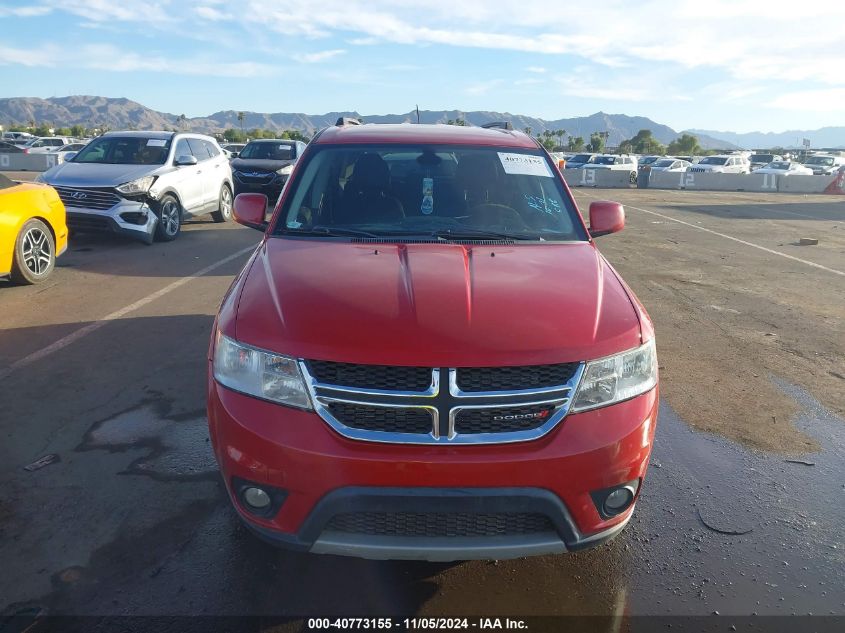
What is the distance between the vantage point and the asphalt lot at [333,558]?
2771 mm

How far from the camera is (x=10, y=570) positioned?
2844 mm

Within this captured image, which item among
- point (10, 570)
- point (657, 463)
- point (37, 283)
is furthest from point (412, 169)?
point (37, 283)

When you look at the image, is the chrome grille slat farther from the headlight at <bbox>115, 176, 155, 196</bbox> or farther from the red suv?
the headlight at <bbox>115, 176, 155, 196</bbox>

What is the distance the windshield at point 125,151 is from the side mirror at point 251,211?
771cm

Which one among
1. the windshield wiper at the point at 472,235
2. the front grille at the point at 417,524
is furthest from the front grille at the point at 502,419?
the windshield wiper at the point at 472,235

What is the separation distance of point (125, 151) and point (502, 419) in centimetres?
1062

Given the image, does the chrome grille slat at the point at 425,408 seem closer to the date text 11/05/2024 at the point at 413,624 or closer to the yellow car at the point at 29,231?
the date text 11/05/2024 at the point at 413,624

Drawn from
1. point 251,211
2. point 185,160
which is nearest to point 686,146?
point 185,160

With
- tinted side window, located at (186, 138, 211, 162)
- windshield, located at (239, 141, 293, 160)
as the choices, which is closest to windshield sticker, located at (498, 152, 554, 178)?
tinted side window, located at (186, 138, 211, 162)

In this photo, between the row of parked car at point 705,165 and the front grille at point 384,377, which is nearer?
the front grille at point 384,377

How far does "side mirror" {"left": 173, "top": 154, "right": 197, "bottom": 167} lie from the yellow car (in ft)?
10.8

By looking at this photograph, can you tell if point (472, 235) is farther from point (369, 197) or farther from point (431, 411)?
point (431, 411)

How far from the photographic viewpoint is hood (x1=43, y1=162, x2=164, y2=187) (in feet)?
33.0

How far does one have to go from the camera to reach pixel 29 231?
762 cm
